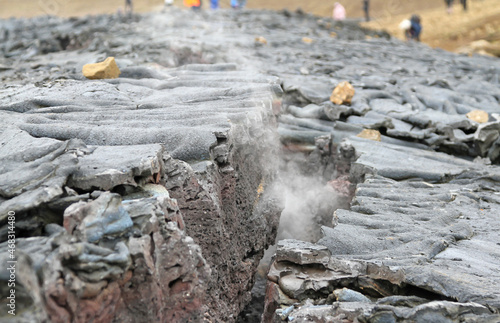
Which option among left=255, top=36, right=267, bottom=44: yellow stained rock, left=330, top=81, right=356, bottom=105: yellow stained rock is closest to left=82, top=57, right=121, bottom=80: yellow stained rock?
left=330, top=81, right=356, bottom=105: yellow stained rock

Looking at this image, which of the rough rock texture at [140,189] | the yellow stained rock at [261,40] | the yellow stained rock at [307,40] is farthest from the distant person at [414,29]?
the rough rock texture at [140,189]

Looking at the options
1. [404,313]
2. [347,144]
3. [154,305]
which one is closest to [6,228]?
[154,305]

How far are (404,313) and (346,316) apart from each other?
0.27m

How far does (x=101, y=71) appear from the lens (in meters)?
4.48

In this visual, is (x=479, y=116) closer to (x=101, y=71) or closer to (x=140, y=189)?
(x=101, y=71)

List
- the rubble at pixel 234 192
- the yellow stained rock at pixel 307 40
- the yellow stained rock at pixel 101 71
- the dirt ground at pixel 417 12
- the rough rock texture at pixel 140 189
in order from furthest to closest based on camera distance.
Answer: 1. the dirt ground at pixel 417 12
2. the yellow stained rock at pixel 307 40
3. the yellow stained rock at pixel 101 71
4. the rubble at pixel 234 192
5. the rough rock texture at pixel 140 189

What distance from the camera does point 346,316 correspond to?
227cm

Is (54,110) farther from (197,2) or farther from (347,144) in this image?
(197,2)

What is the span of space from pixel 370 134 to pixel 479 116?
4.94ft

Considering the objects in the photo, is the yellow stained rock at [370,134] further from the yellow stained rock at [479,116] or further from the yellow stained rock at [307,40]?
the yellow stained rock at [307,40]

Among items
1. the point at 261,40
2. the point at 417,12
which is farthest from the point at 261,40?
the point at 417,12

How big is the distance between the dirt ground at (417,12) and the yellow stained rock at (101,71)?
1140 cm

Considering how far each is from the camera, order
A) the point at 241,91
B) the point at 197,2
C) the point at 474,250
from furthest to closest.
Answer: the point at 197,2
the point at 241,91
the point at 474,250

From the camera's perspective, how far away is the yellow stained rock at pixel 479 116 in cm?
533
